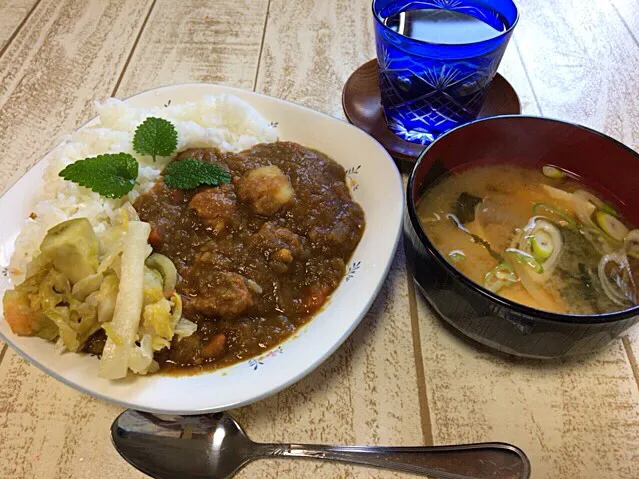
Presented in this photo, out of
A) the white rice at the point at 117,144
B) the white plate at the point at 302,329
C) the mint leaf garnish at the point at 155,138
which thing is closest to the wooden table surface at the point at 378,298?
the white plate at the point at 302,329

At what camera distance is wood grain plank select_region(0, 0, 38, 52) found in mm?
2953

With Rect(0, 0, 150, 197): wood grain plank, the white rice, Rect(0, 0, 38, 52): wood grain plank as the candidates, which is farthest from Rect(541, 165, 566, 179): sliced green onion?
Rect(0, 0, 38, 52): wood grain plank

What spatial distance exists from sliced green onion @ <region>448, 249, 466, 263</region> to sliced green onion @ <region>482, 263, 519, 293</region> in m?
0.09

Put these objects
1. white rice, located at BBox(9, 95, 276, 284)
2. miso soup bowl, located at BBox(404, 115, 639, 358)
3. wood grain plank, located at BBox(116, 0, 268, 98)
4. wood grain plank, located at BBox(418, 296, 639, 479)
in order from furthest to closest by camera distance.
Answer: wood grain plank, located at BBox(116, 0, 268, 98) → white rice, located at BBox(9, 95, 276, 284) → wood grain plank, located at BBox(418, 296, 639, 479) → miso soup bowl, located at BBox(404, 115, 639, 358)

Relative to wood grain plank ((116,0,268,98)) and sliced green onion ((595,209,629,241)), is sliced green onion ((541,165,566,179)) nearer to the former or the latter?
sliced green onion ((595,209,629,241))

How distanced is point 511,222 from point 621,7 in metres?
2.47

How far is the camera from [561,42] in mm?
2916

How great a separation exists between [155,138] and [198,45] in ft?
3.82

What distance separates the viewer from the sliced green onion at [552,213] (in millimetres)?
1632

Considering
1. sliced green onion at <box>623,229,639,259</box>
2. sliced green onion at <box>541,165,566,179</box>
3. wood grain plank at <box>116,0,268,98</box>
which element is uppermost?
sliced green onion at <box>541,165,566,179</box>

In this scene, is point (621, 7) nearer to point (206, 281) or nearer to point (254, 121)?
point (254, 121)

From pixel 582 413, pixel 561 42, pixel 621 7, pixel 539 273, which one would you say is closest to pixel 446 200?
pixel 539 273

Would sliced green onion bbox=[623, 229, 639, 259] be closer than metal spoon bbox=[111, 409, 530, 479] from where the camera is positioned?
No

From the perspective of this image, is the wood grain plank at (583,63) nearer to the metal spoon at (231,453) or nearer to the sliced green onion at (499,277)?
the sliced green onion at (499,277)
